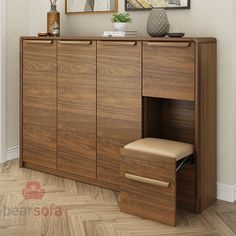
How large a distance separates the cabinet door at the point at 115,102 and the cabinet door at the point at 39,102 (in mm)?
500

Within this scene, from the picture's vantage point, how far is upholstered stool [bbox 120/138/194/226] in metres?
2.84

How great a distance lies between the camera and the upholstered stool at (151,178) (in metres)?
2.84

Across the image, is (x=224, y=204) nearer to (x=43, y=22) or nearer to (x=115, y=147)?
(x=115, y=147)

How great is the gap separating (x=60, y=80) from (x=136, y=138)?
2.81 ft

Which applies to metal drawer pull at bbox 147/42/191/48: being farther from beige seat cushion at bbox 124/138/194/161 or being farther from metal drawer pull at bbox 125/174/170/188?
metal drawer pull at bbox 125/174/170/188

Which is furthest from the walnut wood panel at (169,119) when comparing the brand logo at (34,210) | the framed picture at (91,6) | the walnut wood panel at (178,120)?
the framed picture at (91,6)

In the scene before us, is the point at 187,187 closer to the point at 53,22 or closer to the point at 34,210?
the point at 34,210

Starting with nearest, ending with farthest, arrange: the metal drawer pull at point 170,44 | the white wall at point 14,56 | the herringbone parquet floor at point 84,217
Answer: the herringbone parquet floor at point 84,217 → the metal drawer pull at point 170,44 → the white wall at point 14,56

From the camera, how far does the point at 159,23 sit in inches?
126

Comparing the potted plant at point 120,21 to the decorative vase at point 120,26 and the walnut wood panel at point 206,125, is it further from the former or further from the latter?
the walnut wood panel at point 206,125

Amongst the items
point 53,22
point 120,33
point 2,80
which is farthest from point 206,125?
point 2,80

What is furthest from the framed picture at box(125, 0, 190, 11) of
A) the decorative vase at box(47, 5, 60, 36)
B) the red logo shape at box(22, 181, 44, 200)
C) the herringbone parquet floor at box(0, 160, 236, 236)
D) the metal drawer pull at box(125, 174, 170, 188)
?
the red logo shape at box(22, 181, 44, 200)

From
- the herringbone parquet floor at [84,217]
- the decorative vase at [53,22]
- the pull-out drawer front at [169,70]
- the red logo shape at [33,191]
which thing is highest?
the decorative vase at [53,22]

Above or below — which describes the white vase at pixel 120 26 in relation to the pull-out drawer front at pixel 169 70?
above
